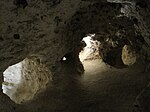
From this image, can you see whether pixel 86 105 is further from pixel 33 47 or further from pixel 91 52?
pixel 91 52

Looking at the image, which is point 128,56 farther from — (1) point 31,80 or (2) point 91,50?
(1) point 31,80

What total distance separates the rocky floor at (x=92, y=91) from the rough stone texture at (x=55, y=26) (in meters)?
0.39

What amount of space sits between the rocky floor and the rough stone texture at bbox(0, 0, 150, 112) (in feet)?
1.29

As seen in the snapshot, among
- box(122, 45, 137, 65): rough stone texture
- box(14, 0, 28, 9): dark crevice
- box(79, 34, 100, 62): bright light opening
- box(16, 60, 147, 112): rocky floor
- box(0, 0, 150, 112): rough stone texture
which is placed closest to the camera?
box(14, 0, 28, 9): dark crevice

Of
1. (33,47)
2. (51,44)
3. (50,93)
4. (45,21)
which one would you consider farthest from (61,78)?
(45,21)

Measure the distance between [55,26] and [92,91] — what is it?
2110 millimetres

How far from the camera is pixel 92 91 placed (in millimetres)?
7086

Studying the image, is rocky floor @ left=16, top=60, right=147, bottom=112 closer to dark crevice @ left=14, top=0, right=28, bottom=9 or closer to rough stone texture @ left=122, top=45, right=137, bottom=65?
rough stone texture @ left=122, top=45, right=137, bottom=65

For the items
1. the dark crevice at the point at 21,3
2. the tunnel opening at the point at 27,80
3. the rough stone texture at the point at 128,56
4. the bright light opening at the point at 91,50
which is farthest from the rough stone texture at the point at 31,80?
the rough stone texture at the point at 128,56

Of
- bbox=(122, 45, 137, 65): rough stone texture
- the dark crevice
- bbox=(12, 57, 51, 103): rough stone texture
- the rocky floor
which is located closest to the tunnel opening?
bbox=(12, 57, 51, 103): rough stone texture

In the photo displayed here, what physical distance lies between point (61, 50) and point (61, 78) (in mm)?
814

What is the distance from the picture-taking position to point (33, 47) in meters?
6.09

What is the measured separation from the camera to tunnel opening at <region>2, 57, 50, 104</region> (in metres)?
7.33

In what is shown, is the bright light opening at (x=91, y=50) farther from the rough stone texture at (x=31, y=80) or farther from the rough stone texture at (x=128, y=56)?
the rough stone texture at (x=31, y=80)
